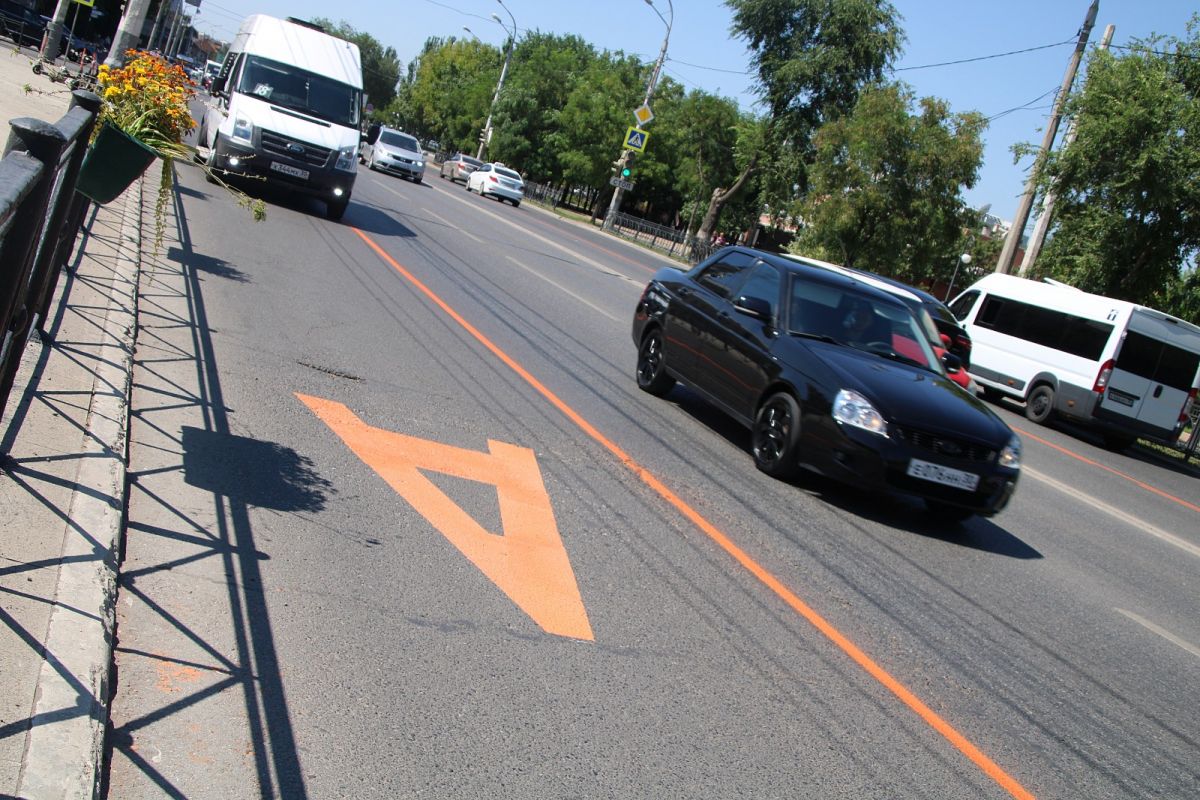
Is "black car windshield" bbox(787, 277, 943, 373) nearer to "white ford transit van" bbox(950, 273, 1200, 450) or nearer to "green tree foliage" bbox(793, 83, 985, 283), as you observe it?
"white ford transit van" bbox(950, 273, 1200, 450)

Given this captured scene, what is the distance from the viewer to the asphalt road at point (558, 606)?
12.7ft

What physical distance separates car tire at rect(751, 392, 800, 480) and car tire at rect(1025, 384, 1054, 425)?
473 inches

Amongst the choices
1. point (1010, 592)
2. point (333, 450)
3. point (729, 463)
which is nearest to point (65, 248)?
point (333, 450)

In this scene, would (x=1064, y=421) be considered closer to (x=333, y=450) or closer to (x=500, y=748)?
(x=333, y=450)

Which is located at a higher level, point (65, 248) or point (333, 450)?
point (65, 248)

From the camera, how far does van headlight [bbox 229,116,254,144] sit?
18.1 metres

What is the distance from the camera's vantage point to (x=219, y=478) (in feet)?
19.2

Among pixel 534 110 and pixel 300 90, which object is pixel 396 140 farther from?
pixel 534 110

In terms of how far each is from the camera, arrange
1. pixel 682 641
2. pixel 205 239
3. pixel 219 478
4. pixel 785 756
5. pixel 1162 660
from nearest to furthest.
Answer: pixel 785 756 < pixel 682 641 < pixel 219 478 < pixel 1162 660 < pixel 205 239

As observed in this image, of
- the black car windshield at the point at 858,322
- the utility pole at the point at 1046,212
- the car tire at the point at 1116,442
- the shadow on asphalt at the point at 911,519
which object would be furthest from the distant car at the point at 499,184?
the shadow on asphalt at the point at 911,519

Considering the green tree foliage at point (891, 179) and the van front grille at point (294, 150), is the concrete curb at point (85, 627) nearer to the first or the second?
the van front grille at point (294, 150)

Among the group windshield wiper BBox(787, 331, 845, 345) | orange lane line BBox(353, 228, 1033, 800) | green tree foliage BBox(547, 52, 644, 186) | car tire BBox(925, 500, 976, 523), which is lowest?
orange lane line BBox(353, 228, 1033, 800)

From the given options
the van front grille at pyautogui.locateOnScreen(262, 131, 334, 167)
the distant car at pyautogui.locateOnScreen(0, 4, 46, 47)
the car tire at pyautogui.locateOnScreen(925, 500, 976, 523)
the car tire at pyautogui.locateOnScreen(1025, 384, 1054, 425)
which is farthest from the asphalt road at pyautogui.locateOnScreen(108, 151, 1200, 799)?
the distant car at pyautogui.locateOnScreen(0, 4, 46, 47)

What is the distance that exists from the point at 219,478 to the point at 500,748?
8.74 feet
